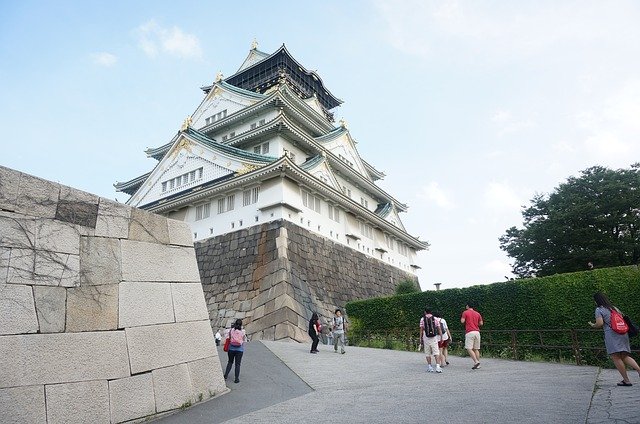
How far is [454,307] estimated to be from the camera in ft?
47.8

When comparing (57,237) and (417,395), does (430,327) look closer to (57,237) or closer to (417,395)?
(417,395)

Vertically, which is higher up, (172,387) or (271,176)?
(271,176)

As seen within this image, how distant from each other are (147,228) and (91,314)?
174 cm

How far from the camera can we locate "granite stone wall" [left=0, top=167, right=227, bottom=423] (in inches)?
199

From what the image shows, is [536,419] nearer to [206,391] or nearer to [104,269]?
[206,391]

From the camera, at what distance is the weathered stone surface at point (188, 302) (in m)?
6.96

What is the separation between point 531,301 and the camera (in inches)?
499

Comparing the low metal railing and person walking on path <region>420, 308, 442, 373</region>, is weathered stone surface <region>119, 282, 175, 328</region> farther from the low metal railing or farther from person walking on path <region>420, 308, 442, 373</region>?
the low metal railing

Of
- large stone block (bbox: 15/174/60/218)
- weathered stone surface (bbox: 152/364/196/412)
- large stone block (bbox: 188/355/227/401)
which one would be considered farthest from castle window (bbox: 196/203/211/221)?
large stone block (bbox: 15/174/60/218)

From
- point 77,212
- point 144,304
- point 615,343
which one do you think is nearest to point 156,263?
point 144,304

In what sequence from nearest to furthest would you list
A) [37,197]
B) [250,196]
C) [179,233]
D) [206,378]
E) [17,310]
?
[17,310]
[37,197]
[206,378]
[179,233]
[250,196]

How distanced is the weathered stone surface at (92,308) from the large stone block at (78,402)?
0.74m

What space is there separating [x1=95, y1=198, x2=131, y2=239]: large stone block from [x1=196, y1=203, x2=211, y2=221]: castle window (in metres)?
16.2

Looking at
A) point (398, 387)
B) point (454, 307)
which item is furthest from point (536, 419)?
point (454, 307)
